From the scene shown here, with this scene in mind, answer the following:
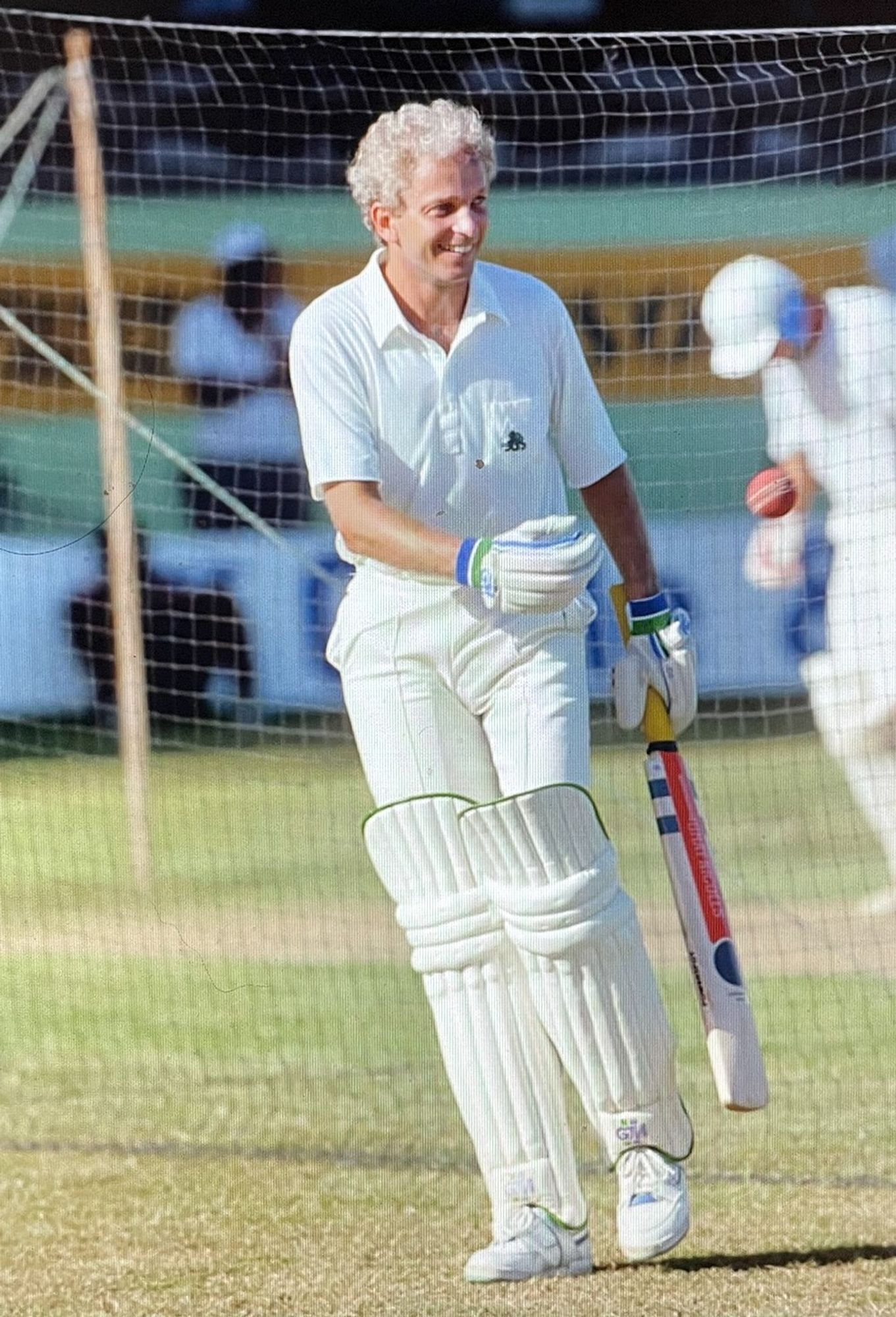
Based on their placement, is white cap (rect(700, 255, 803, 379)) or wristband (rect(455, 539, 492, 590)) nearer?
wristband (rect(455, 539, 492, 590))

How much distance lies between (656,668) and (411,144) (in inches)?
33.1

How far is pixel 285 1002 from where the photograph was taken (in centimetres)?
504

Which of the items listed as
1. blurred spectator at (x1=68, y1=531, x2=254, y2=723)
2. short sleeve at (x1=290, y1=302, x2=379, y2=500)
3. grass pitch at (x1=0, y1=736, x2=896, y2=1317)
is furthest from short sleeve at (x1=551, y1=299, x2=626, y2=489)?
blurred spectator at (x1=68, y1=531, x2=254, y2=723)

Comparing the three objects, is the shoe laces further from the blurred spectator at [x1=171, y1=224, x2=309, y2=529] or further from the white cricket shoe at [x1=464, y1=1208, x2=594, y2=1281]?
the blurred spectator at [x1=171, y1=224, x2=309, y2=529]

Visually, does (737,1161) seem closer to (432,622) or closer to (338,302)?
(432,622)

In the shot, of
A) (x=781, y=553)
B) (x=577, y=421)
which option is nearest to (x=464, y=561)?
(x=577, y=421)

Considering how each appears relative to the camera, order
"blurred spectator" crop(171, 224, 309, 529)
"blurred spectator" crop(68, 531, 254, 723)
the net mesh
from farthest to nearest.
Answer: "blurred spectator" crop(68, 531, 254, 723), "blurred spectator" crop(171, 224, 309, 529), the net mesh

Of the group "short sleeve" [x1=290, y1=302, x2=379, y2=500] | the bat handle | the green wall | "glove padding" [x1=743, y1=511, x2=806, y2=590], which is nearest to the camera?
"short sleeve" [x1=290, y1=302, x2=379, y2=500]

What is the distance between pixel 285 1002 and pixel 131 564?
130cm

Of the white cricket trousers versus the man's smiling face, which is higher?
the man's smiling face

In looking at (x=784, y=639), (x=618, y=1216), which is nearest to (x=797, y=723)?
(x=784, y=639)

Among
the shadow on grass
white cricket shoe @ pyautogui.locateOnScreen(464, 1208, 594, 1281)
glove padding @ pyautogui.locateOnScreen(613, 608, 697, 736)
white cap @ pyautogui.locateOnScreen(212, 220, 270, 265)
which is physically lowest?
the shadow on grass

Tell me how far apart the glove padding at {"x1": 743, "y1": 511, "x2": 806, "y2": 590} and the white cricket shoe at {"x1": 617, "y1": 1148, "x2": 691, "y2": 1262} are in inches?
58.0

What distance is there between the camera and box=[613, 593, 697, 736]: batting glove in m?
3.07
